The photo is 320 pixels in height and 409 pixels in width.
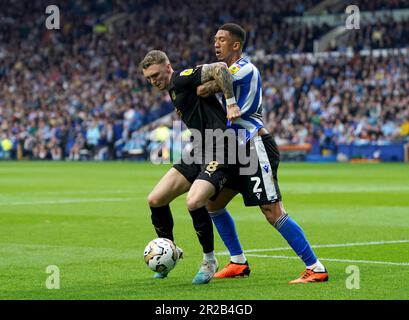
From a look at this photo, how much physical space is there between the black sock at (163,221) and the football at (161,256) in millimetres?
299

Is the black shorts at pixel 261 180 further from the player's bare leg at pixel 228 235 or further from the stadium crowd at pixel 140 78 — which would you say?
the stadium crowd at pixel 140 78

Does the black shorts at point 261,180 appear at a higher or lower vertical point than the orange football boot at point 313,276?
higher

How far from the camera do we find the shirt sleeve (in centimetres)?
889

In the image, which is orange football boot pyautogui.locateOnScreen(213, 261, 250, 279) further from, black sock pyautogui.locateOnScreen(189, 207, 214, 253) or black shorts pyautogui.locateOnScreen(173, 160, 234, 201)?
black shorts pyautogui.locateOnScreen(173, 160, 234, 201)

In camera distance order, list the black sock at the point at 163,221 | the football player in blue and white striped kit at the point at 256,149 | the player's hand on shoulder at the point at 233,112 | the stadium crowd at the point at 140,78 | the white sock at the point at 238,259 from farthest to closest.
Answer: the stadium crowd at the point at 140,78 → the white sock at the point at 238,259 → the black sock at the point at 163,221 → the football player in blue and white striped kit at the point at 256,149 → the player's hand on shoulder at the point at 233,112

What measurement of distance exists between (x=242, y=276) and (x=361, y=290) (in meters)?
1.48

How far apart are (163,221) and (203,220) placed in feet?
1.70

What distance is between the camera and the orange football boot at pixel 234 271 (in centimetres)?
934

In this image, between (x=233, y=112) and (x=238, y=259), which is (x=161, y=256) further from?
(x=233, y=112)

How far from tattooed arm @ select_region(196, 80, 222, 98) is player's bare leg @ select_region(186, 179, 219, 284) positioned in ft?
2.60

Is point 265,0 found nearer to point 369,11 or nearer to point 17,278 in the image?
point 369,11

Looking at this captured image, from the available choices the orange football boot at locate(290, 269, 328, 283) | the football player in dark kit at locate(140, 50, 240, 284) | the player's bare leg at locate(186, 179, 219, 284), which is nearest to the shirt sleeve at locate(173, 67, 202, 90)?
the football player in dark kit at locate(140, 50, 240, 284)

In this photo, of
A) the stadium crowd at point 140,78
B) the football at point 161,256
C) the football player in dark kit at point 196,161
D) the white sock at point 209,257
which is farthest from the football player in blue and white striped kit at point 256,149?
the stadium crowd at point 140,78

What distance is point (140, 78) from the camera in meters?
48.1
